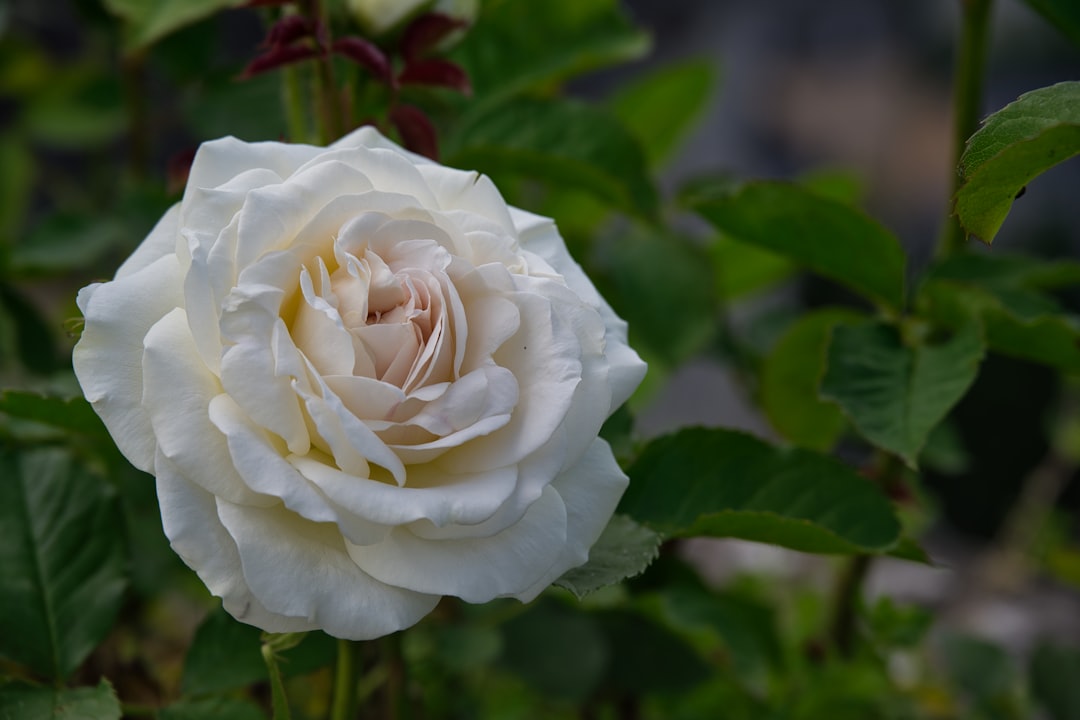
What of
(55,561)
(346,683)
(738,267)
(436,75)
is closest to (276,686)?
(346,683)

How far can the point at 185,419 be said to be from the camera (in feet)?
0.90

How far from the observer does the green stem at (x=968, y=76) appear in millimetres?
504

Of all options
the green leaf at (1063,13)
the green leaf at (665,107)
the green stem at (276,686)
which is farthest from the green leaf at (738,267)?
the green stem at (276,686)

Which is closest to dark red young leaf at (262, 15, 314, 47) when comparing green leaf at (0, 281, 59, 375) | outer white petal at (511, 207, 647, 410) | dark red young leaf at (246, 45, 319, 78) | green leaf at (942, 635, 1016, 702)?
dark red young leaf at (246, 45, 319, 78)

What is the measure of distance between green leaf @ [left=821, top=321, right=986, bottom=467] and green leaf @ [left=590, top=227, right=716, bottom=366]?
15cm

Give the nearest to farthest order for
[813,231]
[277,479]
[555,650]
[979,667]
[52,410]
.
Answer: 1. [277,479]
2. [52,410]
3. [813,231]
4. [555,650]
5. [979,667]

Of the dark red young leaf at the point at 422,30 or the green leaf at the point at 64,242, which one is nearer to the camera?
the dark red young leaf at the point at 422,30

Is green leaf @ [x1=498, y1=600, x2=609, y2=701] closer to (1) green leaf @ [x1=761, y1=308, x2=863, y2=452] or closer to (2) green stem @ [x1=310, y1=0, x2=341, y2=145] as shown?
(1) green leaf @ [x1=761, y1=308, x2=863, y2=452]

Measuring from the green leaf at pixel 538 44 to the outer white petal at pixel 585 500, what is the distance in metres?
0.30

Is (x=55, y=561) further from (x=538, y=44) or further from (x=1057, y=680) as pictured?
(x=1057, y=680)

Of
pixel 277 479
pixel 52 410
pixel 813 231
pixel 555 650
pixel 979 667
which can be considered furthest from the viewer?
pixel 979 667

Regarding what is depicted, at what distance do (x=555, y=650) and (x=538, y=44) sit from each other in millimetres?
356

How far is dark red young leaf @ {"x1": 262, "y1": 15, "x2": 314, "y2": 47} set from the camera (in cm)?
38

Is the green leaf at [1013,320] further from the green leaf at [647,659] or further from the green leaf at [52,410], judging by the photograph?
the green leaf at [52,410]
